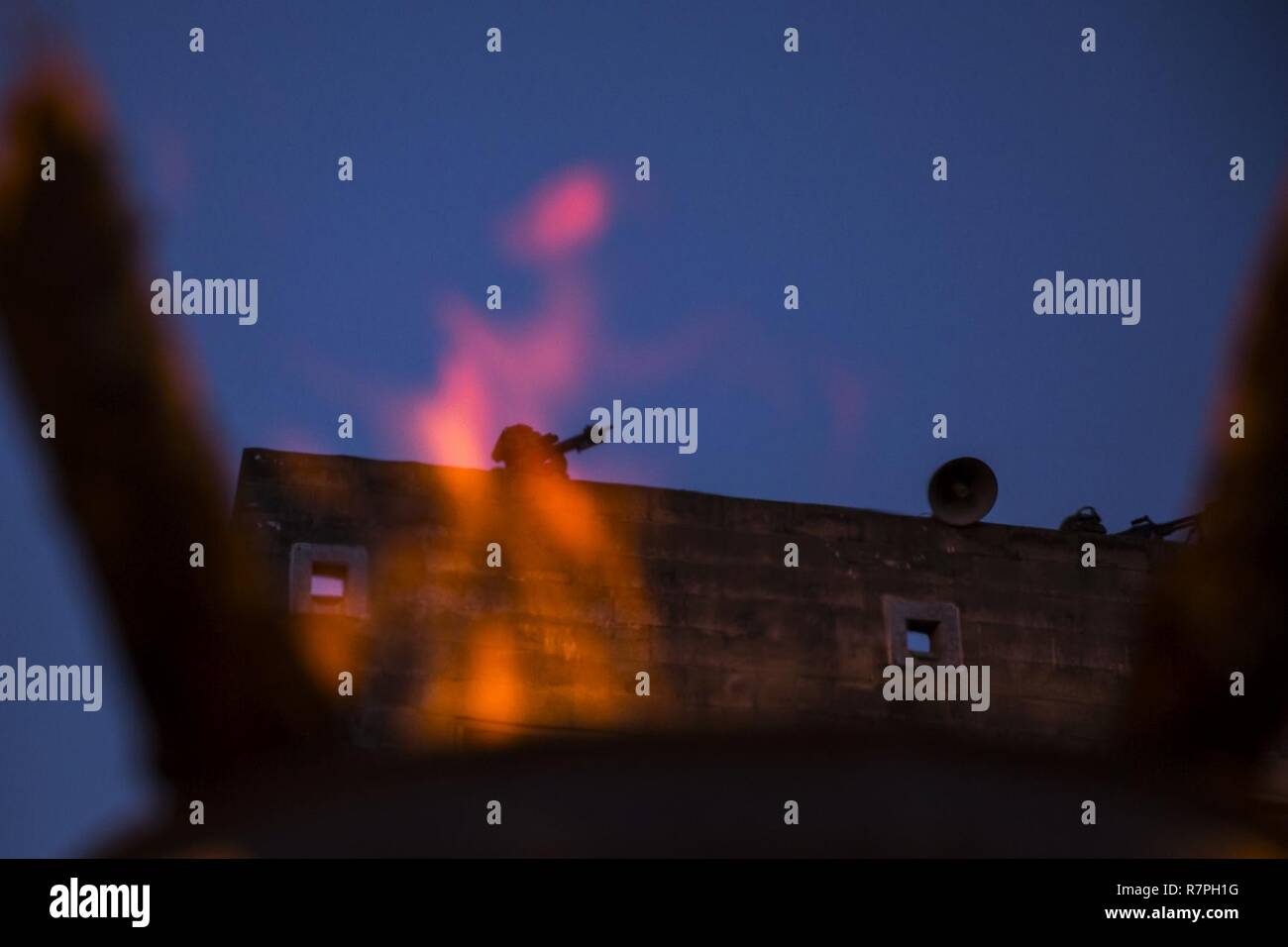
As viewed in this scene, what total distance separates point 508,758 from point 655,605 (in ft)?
7.72

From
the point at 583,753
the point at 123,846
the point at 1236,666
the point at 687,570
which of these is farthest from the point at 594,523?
the point at 1236,666

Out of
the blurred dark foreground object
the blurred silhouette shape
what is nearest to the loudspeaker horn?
the blurred dark foreground object

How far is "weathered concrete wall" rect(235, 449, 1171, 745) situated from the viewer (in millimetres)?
19469

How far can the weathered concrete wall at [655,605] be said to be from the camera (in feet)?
63.9

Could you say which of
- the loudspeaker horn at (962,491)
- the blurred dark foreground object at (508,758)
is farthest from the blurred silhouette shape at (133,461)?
the loudspeaker horn at (962,491)

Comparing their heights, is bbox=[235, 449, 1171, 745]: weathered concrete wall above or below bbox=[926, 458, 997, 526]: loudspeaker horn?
below

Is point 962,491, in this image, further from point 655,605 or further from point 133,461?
point 133,461

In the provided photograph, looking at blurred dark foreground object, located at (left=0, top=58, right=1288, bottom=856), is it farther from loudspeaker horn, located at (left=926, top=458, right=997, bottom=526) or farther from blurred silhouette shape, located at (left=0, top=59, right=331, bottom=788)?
loudspeaker horn, located at (left=926, top=458, right=997, bottom=526)

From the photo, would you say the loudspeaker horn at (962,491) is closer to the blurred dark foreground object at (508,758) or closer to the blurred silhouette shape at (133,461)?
the blurred dark foreground object at (508,758)

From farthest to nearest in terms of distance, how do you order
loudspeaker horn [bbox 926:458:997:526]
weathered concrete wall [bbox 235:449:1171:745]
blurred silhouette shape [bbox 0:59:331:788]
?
loudspeaker horn [bbox 926:458:997:526] < weathered concrete wall [bbox 235:449:1171:745] < blurred silhouette shape [bbox 0:59:331:788]

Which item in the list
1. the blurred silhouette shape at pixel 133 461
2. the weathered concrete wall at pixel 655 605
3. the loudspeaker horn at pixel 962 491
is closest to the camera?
the blurred silhouette shape at pixel 133 461

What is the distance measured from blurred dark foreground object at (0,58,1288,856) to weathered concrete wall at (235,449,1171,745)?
0.40 meters

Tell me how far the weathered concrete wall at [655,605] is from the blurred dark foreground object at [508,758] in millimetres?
400

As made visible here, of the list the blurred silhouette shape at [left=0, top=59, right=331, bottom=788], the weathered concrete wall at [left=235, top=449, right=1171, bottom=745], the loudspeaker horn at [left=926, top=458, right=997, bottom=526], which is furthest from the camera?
the loudspeaker horn at [left=926, top=458, right=997, bottom=526]
